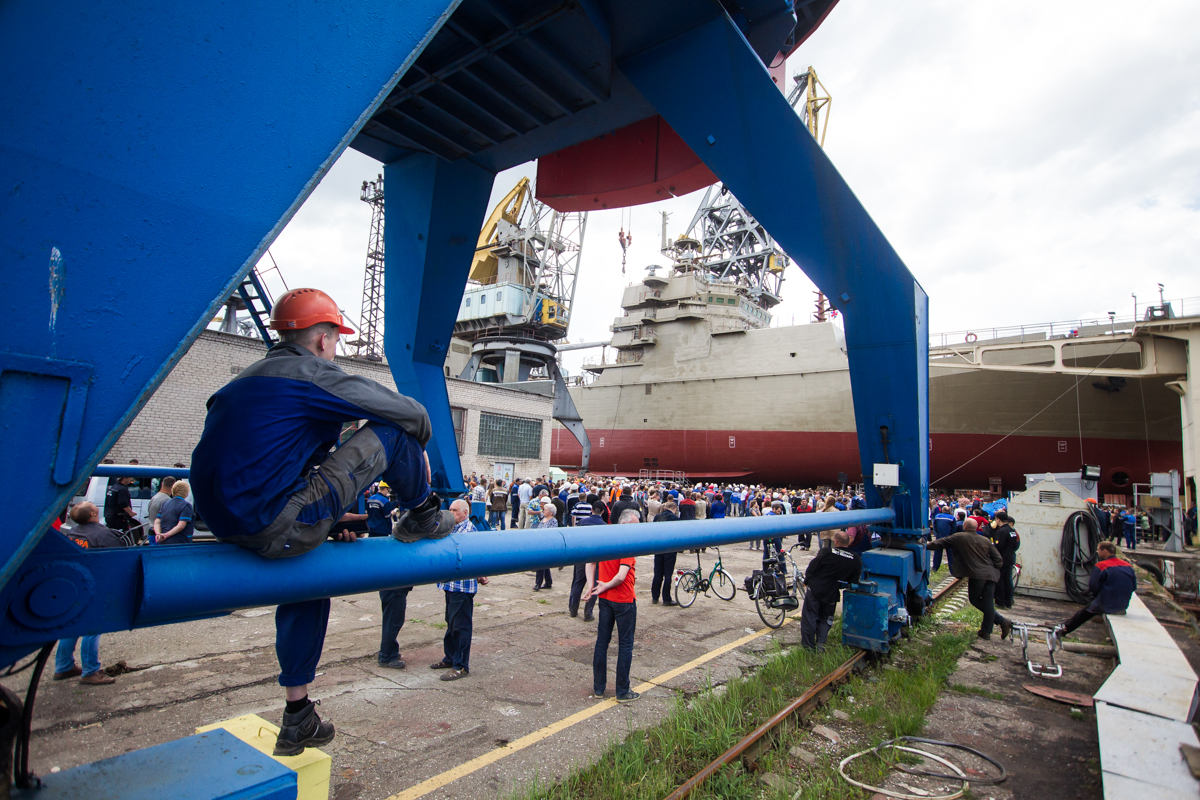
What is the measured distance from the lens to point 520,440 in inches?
1107

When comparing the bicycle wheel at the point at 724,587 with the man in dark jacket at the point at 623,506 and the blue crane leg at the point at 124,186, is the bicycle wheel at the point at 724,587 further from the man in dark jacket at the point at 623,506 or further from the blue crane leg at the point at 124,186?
the blue crane leg at the point at 124,186

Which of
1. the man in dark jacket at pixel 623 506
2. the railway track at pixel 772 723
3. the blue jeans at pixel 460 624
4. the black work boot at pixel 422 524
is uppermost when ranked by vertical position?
the black work boot at pixel 422 524

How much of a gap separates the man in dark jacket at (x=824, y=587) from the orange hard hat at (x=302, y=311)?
252 inches

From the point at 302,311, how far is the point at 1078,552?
14346 millimetres

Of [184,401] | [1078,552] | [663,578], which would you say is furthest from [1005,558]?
[184,401]

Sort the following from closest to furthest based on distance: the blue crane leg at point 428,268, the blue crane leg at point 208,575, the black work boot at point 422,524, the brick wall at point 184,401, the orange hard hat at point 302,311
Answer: the blue crane leg at point 208,575 → the black work boot at point 422,524 → the orange hard hat at point 302,311 → the blue crane leg at point 428,268 → the brick wall at point 184,401

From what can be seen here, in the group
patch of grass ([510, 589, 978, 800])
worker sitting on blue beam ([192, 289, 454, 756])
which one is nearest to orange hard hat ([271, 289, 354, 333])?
worker sitting on blue beam ([192, 289, 454, 756])

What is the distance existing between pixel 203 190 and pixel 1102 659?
35.1 feet

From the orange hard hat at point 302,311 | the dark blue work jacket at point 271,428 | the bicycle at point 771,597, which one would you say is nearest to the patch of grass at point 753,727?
the bicycle at point 771,597

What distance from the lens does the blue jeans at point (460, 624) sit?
233 inches

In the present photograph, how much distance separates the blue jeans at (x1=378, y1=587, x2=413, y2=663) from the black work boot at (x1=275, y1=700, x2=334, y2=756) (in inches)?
153

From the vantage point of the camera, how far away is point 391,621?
→ 6023mm

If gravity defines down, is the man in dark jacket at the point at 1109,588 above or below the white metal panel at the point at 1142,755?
above

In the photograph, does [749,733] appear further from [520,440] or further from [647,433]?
[647,433]
